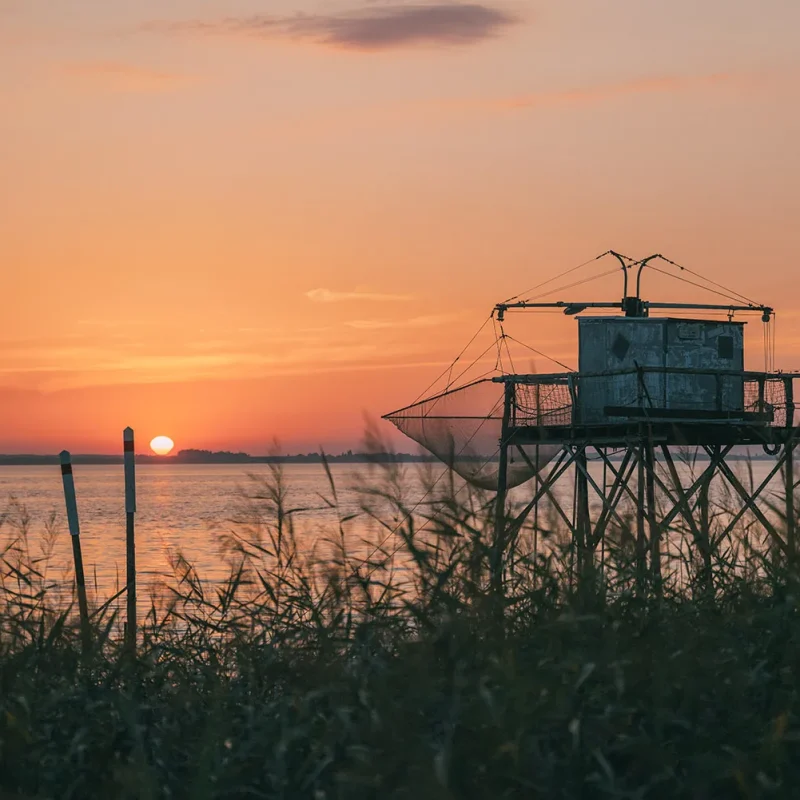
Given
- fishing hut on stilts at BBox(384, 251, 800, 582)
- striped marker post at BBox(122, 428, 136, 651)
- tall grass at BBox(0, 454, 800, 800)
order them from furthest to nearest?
fishing hut on stilts at BBox(384, 251, 800, 582), striped marker post at BBox(122, 428, 136, 651), tall grass at BBox(0, 454, 800, 800)

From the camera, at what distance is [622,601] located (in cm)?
621

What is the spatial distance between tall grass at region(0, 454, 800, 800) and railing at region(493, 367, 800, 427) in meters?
19.0

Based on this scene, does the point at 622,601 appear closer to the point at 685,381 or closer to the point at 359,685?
the point at 359,685

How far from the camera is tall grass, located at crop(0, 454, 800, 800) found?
493 cm

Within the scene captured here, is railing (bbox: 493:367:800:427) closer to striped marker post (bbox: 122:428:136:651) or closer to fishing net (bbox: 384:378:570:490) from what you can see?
fishing net (bbox: 384:378:570:490)

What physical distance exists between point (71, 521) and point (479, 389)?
652 inches

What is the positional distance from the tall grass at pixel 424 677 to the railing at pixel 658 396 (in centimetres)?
1900

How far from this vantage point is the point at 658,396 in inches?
1046

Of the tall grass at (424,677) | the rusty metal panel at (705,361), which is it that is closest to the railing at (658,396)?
the rusty metal panel at (705,361)

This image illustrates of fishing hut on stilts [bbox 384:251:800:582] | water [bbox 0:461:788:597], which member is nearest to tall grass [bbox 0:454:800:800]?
water [bbox 0:461:788:597]

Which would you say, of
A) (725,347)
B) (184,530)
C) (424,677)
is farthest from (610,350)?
(184,530)

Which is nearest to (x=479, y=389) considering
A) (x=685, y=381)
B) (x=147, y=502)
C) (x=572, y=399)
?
(x=572, y=399)

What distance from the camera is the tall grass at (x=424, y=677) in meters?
4.93

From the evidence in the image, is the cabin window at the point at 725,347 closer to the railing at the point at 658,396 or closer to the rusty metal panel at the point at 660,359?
the rusty metal panel at the point at 660,359
